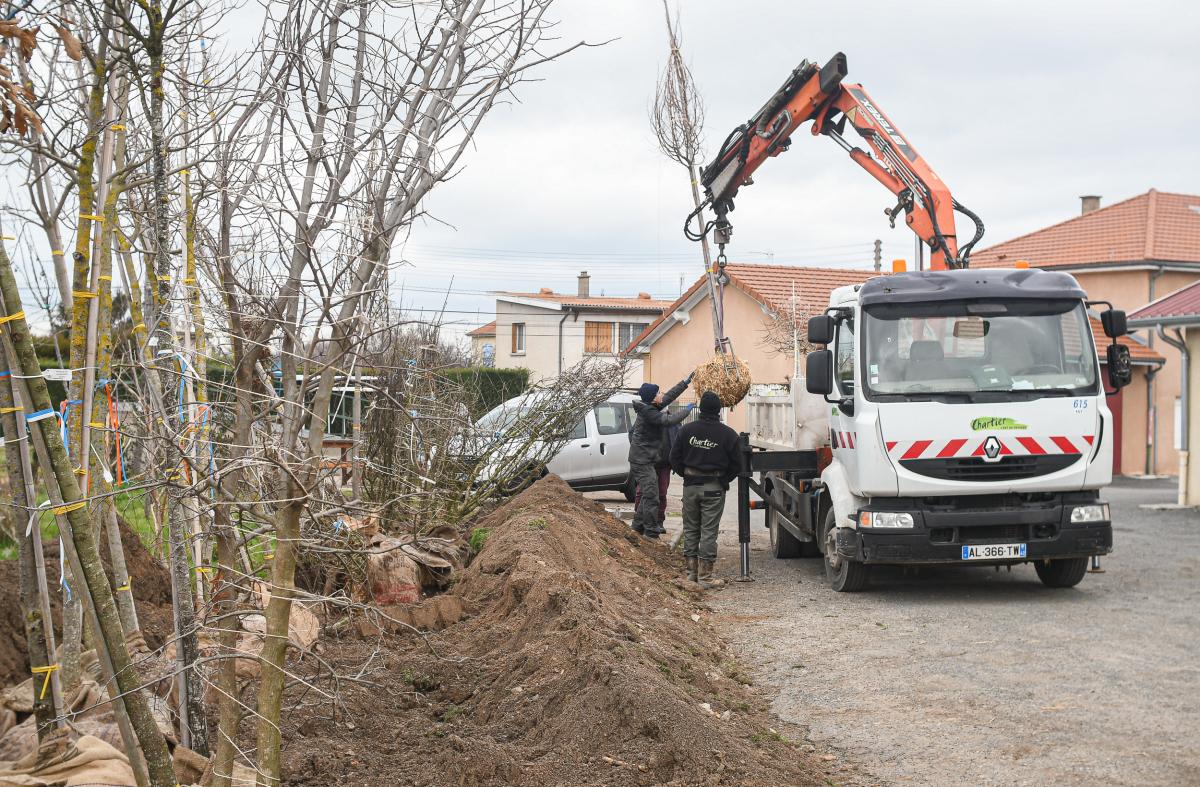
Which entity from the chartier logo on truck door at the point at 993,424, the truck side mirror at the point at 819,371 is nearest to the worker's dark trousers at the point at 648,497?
the truck side mirror at the point at 819,371

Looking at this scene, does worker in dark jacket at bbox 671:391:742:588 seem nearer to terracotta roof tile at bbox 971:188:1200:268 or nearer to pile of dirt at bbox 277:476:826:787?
pile of dirt at bbox 277:476:826:787

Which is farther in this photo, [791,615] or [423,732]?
[791,615]

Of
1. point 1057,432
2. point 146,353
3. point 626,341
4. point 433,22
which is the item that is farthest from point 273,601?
point 626,341

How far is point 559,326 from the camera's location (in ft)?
157

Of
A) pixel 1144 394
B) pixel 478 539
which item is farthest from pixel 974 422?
pixel 1144 394

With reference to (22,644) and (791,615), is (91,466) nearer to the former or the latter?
(22,644)

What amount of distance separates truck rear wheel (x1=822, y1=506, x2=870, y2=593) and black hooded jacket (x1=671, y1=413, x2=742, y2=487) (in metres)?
1.10

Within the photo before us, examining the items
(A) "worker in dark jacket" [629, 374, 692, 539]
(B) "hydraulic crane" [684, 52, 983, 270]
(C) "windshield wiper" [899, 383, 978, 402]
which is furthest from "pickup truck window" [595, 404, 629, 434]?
(C) "windshield wiper" [899, 383, 978, 402]

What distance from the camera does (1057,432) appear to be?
955 cm

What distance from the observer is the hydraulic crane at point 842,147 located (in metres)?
11.1

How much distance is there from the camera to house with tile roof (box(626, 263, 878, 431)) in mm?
29531

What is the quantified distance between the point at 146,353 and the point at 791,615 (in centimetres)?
669

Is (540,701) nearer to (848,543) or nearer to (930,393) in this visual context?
(848,543)

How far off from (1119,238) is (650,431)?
23268 mm
